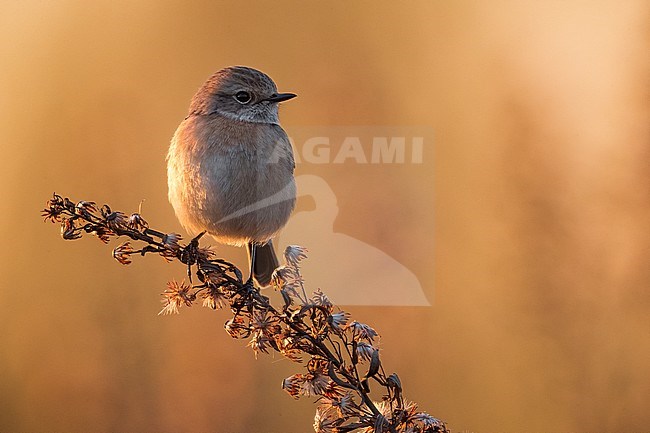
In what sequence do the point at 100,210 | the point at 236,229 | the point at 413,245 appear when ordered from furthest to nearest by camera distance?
the point at 413,245 → the point at 236,229 → the point at 100,210

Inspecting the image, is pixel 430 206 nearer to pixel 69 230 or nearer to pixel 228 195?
pixel 228 195

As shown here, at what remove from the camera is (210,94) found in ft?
13.2

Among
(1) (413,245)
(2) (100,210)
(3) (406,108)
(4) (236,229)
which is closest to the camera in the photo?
(2) (100,210)

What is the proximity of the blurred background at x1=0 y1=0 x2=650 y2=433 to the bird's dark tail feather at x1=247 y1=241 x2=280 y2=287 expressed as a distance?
10.4 inches

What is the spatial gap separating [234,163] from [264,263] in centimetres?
71

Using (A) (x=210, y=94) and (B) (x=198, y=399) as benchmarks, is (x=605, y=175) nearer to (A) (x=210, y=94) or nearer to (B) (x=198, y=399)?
(A) (x=210, y=94)

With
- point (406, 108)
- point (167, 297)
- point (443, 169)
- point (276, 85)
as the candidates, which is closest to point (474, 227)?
point (443, 169)

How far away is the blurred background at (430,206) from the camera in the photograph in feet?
14.6

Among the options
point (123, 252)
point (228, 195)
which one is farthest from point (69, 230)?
point (228, 195)

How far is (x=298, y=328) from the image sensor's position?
96.0 inches

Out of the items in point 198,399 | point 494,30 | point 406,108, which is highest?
point 494,30

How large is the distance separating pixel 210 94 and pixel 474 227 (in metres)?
1.61

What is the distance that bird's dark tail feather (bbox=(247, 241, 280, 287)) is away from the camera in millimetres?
4141

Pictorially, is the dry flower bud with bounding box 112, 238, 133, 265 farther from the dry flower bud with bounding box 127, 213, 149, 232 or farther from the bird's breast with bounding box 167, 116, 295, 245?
the bird's breast with bounding box 167, 116, 295, 245
